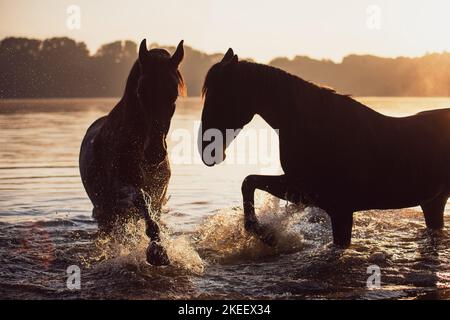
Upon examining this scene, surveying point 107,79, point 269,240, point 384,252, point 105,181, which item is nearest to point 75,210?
point 105,181

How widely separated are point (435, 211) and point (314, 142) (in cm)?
246

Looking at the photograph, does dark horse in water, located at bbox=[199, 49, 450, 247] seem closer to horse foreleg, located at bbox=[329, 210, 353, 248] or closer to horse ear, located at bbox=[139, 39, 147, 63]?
horse foreleg, located at bbox=[329, 210, 353, 248]

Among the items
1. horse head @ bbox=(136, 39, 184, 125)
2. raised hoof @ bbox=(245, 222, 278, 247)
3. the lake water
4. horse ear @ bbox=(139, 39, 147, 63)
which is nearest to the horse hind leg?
the lake water

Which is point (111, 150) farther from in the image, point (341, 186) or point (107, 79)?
point (107, 79)

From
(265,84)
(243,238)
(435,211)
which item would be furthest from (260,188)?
(435,211)

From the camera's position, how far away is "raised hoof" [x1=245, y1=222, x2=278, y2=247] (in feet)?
22.5

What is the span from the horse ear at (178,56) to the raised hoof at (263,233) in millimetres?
1905

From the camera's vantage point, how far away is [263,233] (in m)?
6.95

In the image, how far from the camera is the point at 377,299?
219 inches

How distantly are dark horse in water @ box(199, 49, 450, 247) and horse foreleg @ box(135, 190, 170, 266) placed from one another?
84 cm

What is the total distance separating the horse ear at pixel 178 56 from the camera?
20.8 ft

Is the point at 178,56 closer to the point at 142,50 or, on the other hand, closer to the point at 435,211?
the point at 142,50

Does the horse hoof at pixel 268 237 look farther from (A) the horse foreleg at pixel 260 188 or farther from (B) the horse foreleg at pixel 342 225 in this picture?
(B) the horse foreleg at pixel 342 225

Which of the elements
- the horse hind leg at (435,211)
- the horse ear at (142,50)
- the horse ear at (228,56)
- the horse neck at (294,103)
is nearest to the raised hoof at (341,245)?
the horse neck at (294,103)
